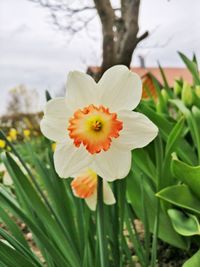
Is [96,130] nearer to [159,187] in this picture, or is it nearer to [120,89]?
[120,89]

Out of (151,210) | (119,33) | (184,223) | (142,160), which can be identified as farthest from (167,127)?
(119,33)

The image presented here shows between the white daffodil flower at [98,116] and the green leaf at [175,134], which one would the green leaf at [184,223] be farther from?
the white daffodil flower at [98,116]

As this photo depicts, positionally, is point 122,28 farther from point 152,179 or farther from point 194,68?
point 152,179

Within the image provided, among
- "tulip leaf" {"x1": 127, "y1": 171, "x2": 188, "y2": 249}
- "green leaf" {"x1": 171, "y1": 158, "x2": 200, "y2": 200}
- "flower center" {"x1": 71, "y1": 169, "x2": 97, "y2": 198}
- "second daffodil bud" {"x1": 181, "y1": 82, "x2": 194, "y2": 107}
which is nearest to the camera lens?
"flower center" {"x1": 71, "y1": 169, "x2": 97, "y2": 198}

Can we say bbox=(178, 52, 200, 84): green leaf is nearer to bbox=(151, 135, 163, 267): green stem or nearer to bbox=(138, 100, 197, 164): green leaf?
bbox=(138, 100, 197, 164): green leaf

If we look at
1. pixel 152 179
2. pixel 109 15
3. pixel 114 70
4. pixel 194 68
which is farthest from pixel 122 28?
pixel 114 70

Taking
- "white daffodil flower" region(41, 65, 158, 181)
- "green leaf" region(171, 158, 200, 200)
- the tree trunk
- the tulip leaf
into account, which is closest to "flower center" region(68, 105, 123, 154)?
"white daffodil flower" region(41, 65, 158, 181)

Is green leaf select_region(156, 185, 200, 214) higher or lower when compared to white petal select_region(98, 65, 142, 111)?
lower

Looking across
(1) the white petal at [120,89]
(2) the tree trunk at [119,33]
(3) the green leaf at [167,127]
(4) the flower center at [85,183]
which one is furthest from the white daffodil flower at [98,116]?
(2) the tree trunk at [119,33]
